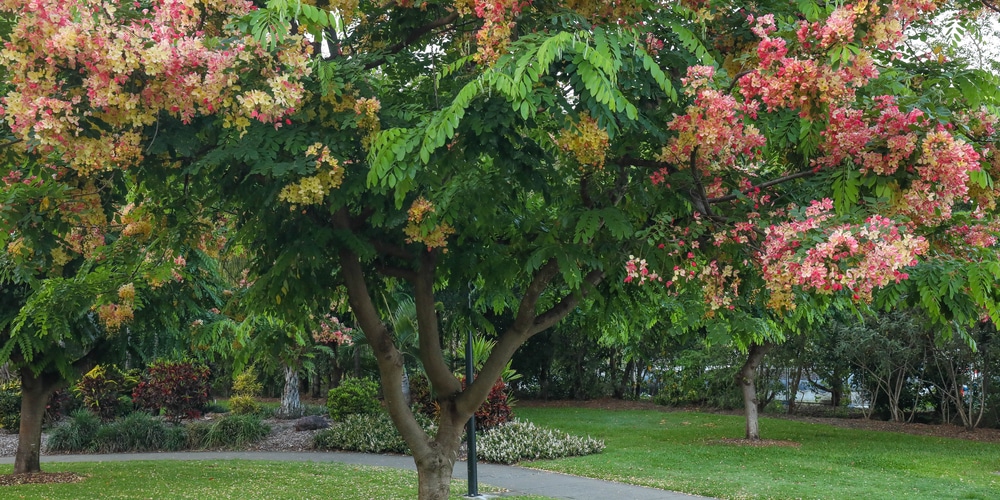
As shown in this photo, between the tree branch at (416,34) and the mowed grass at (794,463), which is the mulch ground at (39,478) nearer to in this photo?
the mowed grass at (794,463)

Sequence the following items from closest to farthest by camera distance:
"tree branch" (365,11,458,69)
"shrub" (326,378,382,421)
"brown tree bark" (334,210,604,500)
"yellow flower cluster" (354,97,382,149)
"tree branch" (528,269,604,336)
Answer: "yellow flower cluster" (354,97,382,149)
"tree branch" (365,11,458,69)
"tree branch" (528,269,604,336)
"brown tree bark" (334,210,604,500)
"shrub" (326,378,382,421)

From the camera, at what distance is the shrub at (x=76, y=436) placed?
62.8 feet

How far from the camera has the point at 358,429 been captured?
60.8ft

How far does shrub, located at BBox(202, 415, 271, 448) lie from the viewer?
19453 mm

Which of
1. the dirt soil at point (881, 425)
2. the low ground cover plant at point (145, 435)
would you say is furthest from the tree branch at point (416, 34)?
the low ground cover plant at point (145, 435)

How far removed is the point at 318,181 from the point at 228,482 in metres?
8.69

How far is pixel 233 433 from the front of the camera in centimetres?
1966

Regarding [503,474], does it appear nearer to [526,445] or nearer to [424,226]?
[526,445]

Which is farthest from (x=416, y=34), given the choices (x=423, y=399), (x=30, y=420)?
(x=423, y=399)

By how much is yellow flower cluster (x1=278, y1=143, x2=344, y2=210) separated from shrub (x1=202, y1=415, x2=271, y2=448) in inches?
576

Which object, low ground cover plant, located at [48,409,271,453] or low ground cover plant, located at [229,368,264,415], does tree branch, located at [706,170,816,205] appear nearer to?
low ground cover plant, located at [48,409,271,453]

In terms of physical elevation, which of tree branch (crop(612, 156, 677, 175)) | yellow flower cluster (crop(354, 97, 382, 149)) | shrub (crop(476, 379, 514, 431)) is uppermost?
yellow flower cluster (crop(354, 97, 382, 149))

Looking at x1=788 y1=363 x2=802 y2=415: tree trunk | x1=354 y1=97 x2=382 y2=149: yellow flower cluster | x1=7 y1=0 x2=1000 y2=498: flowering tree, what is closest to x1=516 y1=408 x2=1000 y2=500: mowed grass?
x1=788 y1=363 x2=802 y2=415: tree trunk

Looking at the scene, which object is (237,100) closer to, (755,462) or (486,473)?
(486,473)
